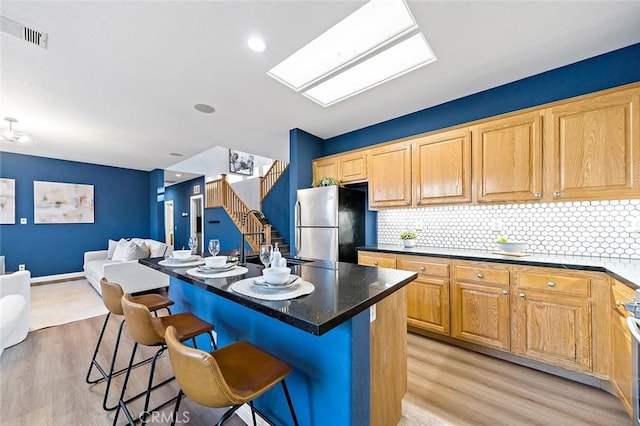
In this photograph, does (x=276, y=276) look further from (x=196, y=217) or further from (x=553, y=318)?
(x=196, y=217)

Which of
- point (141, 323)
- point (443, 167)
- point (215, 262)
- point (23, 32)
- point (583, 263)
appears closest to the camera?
point (141, 323)

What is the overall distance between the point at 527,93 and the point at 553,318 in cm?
209

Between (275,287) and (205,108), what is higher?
(205,108)

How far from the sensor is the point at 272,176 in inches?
270

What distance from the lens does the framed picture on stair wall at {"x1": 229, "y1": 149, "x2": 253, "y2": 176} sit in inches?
293

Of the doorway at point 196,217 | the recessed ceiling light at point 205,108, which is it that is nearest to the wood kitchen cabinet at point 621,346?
the recessed ceiling light at point 205,108

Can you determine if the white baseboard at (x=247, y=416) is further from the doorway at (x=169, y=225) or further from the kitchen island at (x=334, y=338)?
the doorway at (x=169, y=225)

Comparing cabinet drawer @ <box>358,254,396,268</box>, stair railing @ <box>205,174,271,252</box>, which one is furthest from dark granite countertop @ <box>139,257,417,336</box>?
stair railing @ <box>205,174,271,252</box>

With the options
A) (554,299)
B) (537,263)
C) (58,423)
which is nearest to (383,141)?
(537,263)

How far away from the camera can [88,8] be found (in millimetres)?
1604

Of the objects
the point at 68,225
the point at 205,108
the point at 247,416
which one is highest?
the point at 205,108

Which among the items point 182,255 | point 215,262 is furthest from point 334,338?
point 182,255

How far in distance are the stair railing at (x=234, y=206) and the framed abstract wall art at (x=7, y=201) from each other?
3883mm

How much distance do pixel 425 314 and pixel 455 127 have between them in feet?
→ 6.59
